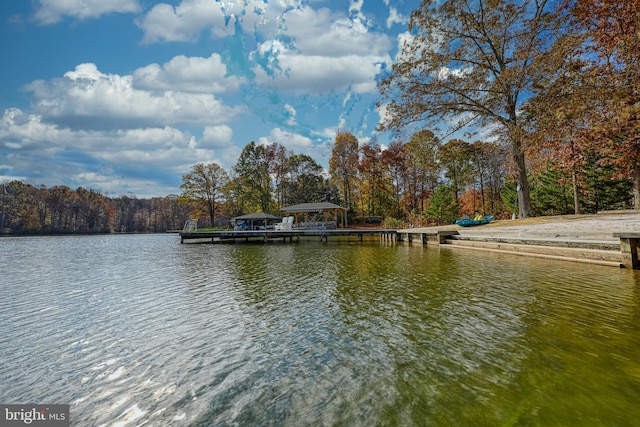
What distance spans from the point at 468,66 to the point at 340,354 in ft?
61.4

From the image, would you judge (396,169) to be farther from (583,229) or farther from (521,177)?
(583,229)

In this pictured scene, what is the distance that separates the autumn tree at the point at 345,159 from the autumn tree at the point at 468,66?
2281cm

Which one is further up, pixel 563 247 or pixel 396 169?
pixel 396 169

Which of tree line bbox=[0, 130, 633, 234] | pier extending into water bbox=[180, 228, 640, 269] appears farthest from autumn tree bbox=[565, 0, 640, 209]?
tree line bbox=[0, 130, 633, 234]

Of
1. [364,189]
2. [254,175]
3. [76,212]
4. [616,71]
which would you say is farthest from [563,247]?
[76,212]

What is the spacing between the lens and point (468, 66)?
1694 centimetres

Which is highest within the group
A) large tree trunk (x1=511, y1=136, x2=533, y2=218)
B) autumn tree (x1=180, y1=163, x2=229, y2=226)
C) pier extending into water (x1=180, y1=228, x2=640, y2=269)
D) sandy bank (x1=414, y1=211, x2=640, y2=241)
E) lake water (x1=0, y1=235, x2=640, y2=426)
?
autumn tree (x1=180, y1=163, x2=229, y2=226)

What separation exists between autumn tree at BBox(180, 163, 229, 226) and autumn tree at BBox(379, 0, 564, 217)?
125 ft

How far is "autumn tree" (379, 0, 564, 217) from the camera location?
15.4m

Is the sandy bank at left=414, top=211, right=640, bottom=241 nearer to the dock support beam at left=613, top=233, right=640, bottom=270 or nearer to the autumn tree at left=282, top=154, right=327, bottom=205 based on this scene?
the dock support beam at left=613, top=233, right=640, bottom=270

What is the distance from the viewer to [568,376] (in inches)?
115

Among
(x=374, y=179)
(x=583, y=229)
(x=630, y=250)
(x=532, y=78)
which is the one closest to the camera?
(x=630, y=250)

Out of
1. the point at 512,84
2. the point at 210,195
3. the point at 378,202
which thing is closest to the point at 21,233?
the point at 210,195

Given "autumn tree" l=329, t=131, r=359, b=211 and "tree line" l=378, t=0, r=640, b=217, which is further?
"autumn tree" l=329, t=131, r=359, b=211
